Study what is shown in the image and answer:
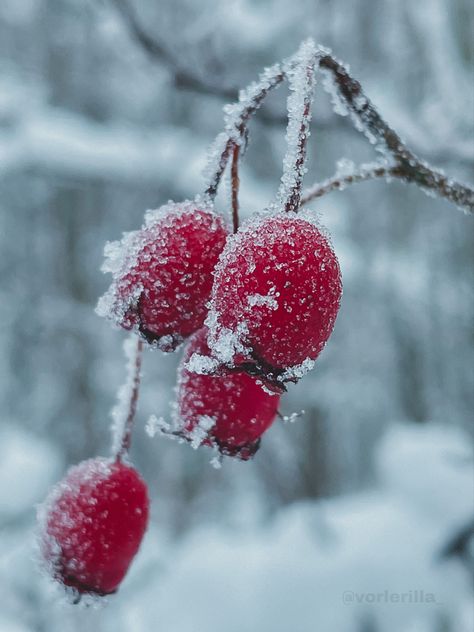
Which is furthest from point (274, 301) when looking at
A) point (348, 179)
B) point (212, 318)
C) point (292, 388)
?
point (292, 388)

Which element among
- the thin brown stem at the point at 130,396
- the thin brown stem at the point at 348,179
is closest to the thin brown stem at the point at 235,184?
the thin brown stem at the point at 348,179

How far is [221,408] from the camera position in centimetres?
77

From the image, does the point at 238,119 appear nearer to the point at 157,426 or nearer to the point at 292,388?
the point at 157,426

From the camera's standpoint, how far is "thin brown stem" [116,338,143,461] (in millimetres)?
897

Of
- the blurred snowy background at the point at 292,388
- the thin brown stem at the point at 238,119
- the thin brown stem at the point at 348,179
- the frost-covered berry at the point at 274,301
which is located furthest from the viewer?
the blurred snowy background at the point at 292,388

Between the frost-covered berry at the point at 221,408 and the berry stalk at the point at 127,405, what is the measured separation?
0.14 meters

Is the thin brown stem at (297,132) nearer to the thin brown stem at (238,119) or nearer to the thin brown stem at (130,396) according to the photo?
the thin brown stem at (238,119)

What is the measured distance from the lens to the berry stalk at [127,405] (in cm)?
91

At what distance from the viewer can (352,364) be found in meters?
7.11

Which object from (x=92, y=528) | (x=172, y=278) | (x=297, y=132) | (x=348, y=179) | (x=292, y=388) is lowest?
(x=92, y=528)

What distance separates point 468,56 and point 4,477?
3318 millimetres

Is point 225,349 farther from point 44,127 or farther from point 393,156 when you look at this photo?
point 44,127

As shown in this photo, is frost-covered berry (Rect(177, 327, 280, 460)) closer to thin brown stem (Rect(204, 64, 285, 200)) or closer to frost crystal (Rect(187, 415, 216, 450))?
frost crystal (Rect(187, 415, 216, 450))

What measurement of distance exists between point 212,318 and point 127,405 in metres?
0.33
